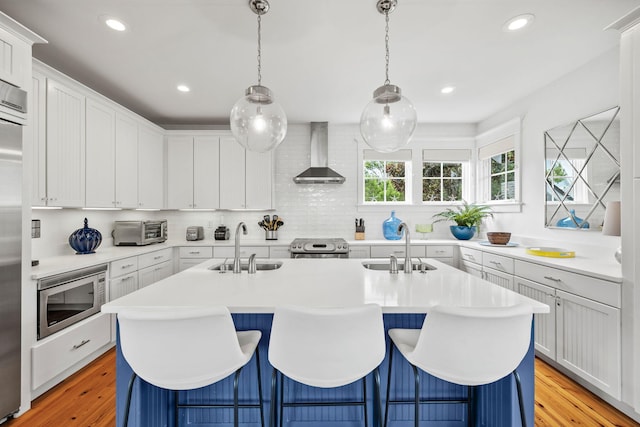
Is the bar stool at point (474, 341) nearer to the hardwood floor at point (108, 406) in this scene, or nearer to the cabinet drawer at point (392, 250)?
the hardwood floor at point (108, 406)

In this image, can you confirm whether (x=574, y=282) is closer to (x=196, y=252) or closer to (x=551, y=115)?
(x=551, y=115)

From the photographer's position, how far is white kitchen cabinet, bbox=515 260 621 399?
1.91m

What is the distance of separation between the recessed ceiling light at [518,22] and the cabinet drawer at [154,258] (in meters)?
3.90

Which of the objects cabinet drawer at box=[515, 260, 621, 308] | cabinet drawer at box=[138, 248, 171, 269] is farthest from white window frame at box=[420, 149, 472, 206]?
cabinet drawer at box=[138, 248, 171, 269]

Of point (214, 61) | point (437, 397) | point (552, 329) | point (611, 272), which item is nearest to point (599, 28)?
point (611, 272)

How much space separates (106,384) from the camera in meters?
2.27

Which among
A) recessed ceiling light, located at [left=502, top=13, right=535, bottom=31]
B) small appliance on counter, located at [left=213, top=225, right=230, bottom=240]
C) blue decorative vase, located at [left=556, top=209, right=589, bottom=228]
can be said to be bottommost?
small appliance on counter, located at [left=213, top=225, right=230, bottom=240]

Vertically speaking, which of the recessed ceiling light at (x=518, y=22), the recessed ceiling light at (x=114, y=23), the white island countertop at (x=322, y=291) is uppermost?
the recessed ceiling light at (x=518, y=22)

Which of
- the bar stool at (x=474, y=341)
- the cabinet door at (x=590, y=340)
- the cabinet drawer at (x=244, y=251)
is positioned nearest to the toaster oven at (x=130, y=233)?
the cabinet drawer at (x=244, y=251)

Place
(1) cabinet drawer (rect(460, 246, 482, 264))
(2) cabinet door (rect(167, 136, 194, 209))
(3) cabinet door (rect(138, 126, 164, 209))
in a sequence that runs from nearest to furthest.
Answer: (1) cabinet drawer (rect(460, 246, 482, 264)), (3) cabinet door (rect(138, 126, 164, 209)), (2) cabinet door (rect(167, 136, 194, 209))

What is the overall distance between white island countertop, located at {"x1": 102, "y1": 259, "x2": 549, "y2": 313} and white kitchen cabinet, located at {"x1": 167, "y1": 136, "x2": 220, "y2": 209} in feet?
7.60

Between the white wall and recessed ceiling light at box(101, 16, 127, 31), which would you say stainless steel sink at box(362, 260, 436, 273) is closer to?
the white wall

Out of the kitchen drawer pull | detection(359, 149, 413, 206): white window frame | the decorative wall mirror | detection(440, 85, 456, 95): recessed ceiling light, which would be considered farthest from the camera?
detection(359, 149, 413, 206): white window frame

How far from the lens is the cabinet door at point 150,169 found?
3.67 metres
